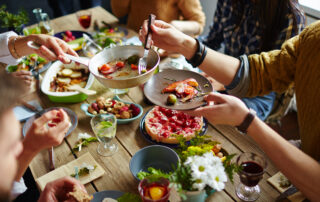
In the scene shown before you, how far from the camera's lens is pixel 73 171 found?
126 cm

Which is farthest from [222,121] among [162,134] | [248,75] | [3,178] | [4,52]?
[4,52]

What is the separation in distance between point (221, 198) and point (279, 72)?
75 cm

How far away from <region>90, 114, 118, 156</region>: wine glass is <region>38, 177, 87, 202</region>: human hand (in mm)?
281

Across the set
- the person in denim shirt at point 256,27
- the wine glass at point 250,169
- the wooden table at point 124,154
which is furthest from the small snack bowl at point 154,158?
the person in denim shirt at point 256,27

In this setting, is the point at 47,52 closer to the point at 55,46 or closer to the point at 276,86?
Result: the point at 55,46

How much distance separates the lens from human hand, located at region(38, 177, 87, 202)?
1.07 metres

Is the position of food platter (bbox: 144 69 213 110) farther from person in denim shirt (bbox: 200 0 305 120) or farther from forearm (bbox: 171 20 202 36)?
forearm (bbox: 171 20 202 36)

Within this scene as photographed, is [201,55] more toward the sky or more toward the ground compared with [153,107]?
more toward the sky

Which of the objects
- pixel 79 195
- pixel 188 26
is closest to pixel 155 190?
pixel 79 195

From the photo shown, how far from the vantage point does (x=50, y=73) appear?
1.76 m

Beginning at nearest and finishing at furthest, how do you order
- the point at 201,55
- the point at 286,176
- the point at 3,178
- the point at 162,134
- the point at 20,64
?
the point at 3,178, the point at 286,176, the point at 162,134, the point at 201,55, the point at 20,64

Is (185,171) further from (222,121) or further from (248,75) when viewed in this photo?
(248,75)

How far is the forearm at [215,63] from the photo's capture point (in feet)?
4.93

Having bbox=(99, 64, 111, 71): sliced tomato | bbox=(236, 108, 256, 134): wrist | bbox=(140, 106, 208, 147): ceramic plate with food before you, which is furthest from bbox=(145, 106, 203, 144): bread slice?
bbox=(99, 64, 111, 71): sliced tomato
